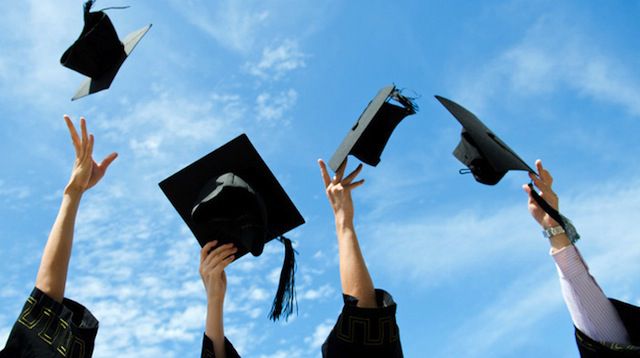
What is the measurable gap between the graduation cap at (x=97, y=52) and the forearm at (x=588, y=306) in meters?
3.99

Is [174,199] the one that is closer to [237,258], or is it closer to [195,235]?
[195,235]

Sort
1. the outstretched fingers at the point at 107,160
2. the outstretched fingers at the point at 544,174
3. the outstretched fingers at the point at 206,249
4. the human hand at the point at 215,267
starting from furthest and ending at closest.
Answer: the outstretched fingers at the point at 206,249
the outstretched fingers at the point at 107,160
the human hand at the point at 215,267
the outstretched fingers at the point at 544,174

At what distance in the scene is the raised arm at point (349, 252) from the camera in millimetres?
3164

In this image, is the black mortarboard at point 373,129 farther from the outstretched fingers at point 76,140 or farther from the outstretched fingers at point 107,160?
the outstretched fingers at point 76,140

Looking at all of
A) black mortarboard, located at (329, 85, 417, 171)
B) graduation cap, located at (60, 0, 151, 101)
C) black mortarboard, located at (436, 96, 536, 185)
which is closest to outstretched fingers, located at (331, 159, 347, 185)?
black mortarboard, located at (329, 85, 417, 171)

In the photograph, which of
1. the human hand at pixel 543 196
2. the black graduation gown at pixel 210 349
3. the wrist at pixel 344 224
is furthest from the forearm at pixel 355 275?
the human hand at pixel 543 196

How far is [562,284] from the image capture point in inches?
115

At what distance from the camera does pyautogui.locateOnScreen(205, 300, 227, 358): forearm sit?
139 inches

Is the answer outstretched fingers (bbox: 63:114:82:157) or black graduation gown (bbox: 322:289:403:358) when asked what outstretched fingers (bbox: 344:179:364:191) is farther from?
outstretched fingers (bbox: 63:114:82:157)

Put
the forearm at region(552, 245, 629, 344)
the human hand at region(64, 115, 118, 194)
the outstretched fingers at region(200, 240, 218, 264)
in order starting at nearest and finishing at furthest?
1. the forearm at region(552, 245, 629, 344)
2. the human hand at region(64, 115, 118, 194)
3. the outstretched fingers at region(200, 240, 218, 264)

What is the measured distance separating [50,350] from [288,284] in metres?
1.73

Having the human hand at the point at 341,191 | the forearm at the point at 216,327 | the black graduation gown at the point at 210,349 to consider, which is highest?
the human hand at the point at 341,191

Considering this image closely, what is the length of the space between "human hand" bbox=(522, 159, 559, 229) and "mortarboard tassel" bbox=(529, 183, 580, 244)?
0.02m

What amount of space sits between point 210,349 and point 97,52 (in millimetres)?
2988
